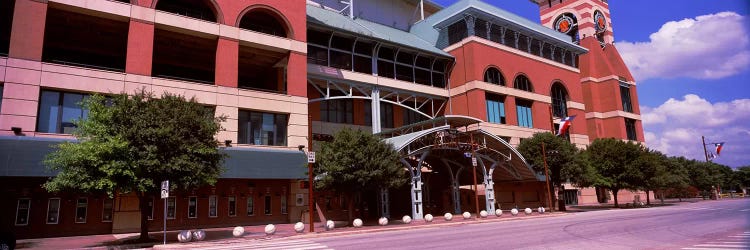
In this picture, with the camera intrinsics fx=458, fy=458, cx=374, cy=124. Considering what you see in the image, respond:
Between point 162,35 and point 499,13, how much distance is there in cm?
3653

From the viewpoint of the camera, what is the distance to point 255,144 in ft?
103

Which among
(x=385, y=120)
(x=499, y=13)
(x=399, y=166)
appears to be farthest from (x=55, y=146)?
(x=499, y=13)

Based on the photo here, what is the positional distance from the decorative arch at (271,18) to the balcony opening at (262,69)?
5.92ft

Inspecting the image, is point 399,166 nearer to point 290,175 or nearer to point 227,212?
point 290,175

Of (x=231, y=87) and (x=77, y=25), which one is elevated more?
(x=77, y=25)

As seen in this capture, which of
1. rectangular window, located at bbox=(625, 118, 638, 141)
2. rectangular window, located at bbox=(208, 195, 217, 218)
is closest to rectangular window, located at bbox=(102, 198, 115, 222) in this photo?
rectangular window, located at bbox=(208, 195, 217, 218)

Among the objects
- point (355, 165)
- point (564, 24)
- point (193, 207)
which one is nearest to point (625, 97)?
point (564, 24)

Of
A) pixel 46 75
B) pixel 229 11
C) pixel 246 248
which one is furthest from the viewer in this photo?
pixel 229 11

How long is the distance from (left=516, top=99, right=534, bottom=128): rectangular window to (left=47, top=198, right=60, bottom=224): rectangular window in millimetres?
43016

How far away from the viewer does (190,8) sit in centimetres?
3334

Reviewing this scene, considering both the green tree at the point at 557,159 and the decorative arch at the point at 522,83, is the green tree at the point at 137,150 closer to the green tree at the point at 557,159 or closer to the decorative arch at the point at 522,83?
the green tree at the point at 557,159

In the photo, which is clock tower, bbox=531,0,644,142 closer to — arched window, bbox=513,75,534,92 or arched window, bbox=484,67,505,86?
arched window, bbox=513,75,534,92

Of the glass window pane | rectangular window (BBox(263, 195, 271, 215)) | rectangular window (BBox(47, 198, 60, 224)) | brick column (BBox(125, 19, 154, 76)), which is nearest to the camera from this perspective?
the glass window pane

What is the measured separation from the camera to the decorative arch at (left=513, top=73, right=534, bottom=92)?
172 ft
